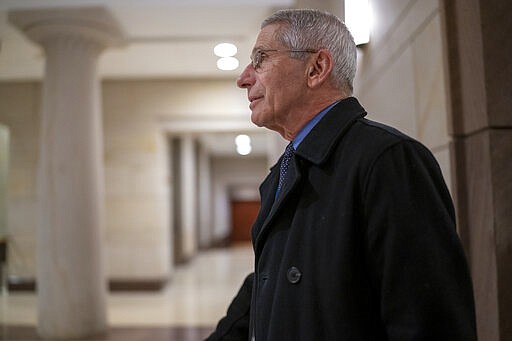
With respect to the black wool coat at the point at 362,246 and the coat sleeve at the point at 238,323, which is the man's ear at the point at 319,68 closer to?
the black wool coat at the point at 362,246

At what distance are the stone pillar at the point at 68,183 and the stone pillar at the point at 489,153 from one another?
5.69 m

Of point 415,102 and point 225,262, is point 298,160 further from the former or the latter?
point 225,262

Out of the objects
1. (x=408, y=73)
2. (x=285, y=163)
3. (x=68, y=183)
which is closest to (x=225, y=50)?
(x=68, y=183)

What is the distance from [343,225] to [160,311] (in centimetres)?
757

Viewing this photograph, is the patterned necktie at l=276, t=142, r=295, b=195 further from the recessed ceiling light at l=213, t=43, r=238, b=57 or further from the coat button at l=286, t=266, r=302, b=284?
the recessed ceiling light at l=213, t=43, r=238, b=57

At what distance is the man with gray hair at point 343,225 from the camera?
110cm

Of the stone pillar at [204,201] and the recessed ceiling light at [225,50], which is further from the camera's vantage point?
the stone pillar at [204,201]

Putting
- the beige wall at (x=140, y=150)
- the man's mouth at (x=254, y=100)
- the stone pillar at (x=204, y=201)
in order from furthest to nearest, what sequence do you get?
the stone pillar at (x=204, y=201)
the beige wall at (x=140, y=150)
the man's mouth at (x=254, y=100)

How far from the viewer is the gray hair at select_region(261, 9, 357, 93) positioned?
4.58 ft

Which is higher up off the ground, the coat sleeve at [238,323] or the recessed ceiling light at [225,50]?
the recessed ceiling light at [225,50]

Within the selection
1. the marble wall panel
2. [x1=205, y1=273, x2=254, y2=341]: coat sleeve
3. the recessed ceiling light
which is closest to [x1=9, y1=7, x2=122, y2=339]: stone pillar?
the recessed ceiling light

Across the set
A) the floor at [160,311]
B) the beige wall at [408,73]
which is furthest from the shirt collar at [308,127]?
the floor at [160,311]

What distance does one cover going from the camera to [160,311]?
8219 millimetres

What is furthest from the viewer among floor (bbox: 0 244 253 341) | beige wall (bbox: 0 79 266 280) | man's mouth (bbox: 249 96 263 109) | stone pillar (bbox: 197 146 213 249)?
stone pillar (bbox: 197 146 213 249)
